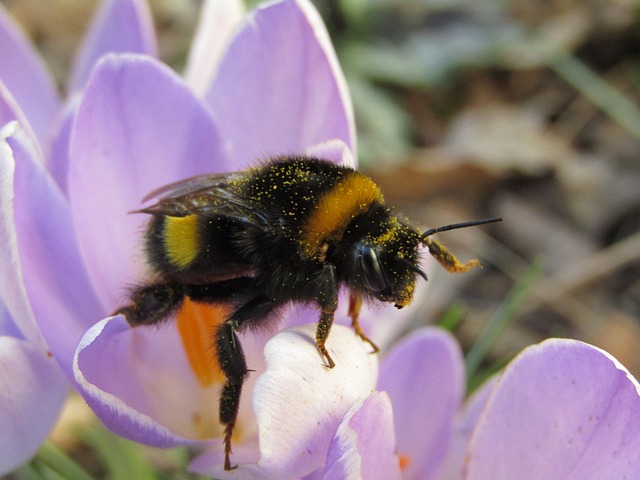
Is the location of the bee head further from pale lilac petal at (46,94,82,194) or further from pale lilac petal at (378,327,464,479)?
pale lilac petal at (46,94,82,194)

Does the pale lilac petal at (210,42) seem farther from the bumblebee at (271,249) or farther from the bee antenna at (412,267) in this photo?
the bee antenna at (412,267)

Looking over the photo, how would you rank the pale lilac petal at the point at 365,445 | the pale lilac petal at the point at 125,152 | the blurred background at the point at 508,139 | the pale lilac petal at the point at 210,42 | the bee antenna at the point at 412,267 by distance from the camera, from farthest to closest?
1. the blurred background at the point at 508,139
2. the pale lilac petal at the point at 210,42
3. the pale lilac petal at the point at 125,152
4. the bee antenna at the point at 412,267
5. the pale lilac petal at the point at 365,445

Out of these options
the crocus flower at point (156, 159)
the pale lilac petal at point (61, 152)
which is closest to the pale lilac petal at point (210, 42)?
the crocus flower at point (156, 159)

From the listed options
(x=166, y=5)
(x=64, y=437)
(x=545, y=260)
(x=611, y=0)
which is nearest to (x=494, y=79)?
(x=611, y=0)

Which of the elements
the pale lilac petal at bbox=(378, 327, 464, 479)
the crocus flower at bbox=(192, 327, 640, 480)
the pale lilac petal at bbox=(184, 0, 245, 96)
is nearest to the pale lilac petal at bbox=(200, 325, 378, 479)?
the crocus flower at bbox=(192, 327, 640, 480)

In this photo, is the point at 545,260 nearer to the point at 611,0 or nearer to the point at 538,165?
the point at 538,165
